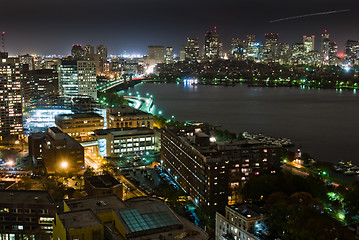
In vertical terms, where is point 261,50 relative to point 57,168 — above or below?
above

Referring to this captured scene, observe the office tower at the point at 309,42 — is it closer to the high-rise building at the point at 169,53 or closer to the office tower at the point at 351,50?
the office tower at the point at 351,50

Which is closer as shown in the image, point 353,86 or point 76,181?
point 76,181

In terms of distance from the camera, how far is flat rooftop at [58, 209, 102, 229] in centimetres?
295

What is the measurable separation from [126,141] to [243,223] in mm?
4523

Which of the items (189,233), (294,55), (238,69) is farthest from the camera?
(294,55)

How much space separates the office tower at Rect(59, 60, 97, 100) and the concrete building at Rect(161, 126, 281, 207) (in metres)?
8.56

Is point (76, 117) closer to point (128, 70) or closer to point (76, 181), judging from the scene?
point (76, 181)

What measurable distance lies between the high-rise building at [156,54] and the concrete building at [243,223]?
4154 centimetres

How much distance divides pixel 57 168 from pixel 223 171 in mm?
2899

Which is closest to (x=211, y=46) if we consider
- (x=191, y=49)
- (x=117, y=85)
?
(x=191, y=49)

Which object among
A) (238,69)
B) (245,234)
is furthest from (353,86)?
(245,234)

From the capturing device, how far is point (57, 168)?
689 centimetres

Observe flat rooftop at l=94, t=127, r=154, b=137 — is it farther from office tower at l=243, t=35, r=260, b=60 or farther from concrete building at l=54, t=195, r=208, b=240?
office tower at l=243, t=35, r=260, b=60

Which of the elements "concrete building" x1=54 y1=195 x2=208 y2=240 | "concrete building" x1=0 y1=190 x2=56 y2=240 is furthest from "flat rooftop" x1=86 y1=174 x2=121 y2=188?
"concrete building" x1=54 y1=195 x2=208 y2=240
